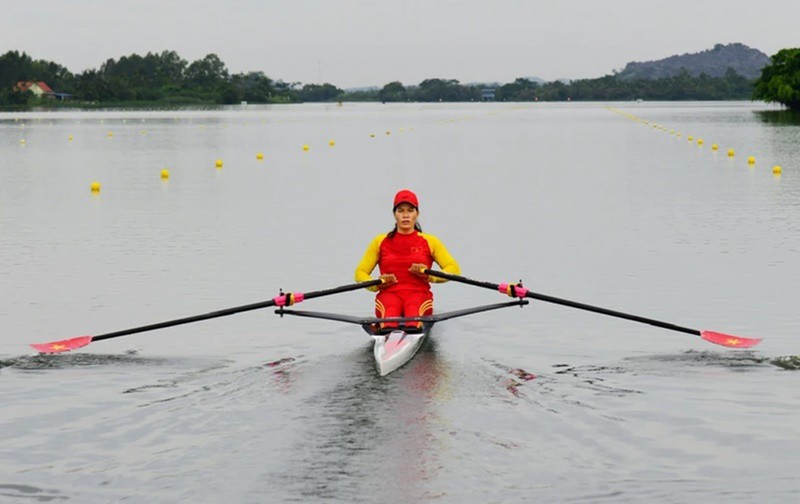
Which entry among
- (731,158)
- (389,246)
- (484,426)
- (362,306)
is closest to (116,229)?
(362,306)

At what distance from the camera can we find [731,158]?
55.1 metres

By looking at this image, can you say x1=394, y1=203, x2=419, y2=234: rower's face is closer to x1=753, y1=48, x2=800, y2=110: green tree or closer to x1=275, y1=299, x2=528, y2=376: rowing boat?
x1=275, y1=299, x2=528, y2=376: rowing boat

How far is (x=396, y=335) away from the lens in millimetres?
15172

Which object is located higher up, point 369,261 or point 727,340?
point 369,261

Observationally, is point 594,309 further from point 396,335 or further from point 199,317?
point 199,317

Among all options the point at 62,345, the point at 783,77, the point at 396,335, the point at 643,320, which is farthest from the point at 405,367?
the point at 783,77

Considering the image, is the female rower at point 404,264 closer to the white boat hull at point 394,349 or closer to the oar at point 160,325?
the oar at point 160,325

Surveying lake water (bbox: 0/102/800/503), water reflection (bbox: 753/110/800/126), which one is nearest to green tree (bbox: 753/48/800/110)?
water reflection (bbox: 753/110/800/126)

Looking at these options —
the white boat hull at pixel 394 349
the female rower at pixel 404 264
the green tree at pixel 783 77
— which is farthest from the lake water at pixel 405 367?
the green tree at pixel 783 77

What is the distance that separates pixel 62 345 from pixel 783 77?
120 m

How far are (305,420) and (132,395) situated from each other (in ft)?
6.88

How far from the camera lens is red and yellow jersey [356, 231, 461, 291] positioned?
16.5 meters

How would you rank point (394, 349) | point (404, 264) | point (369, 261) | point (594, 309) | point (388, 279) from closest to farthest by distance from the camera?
point (394, 349) < point (594, 309) < point (388, 279) < point (404, 264) < point (369, 261)

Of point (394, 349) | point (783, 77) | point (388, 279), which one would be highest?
point (388, 279)
